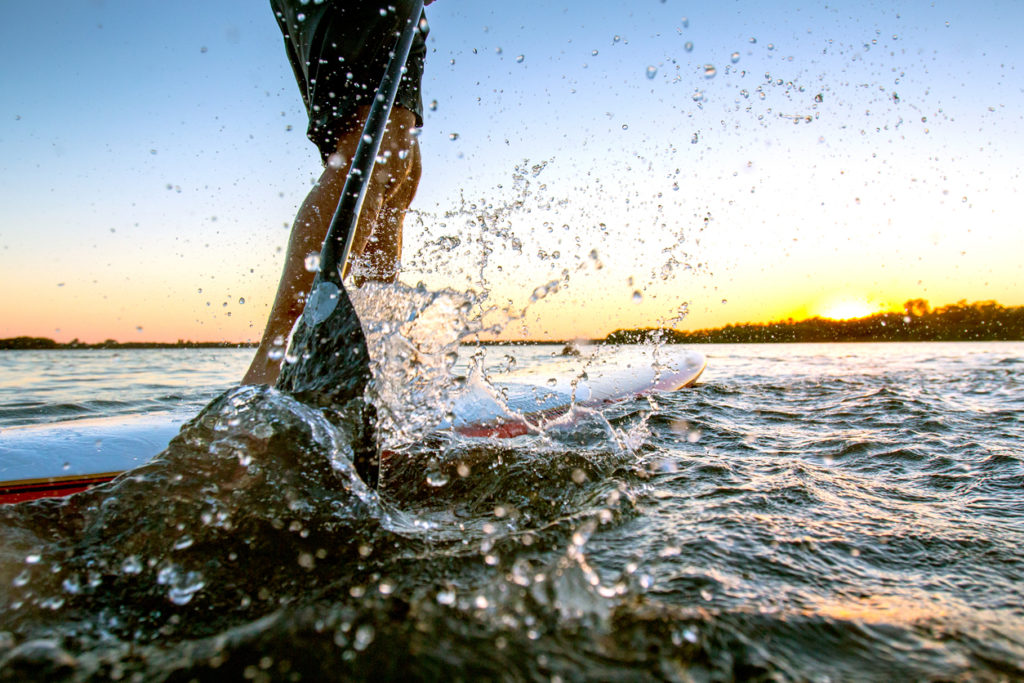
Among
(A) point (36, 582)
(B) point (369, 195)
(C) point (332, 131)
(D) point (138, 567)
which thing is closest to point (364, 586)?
(D) point (138, 567)

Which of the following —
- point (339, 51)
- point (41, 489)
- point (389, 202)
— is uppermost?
point (339, 51)

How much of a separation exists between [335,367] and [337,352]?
0.04 m

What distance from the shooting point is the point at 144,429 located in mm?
1813

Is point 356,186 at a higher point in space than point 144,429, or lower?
higher

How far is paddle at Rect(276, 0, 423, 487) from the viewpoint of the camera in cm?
123

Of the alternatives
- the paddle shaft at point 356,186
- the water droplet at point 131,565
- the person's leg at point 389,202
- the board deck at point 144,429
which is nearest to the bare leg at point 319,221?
the person's leg at point 389,202

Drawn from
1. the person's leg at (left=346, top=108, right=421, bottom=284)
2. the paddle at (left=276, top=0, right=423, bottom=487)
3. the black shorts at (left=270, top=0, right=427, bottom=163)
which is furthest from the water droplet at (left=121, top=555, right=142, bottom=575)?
the black shorts at (left=270, top=0, right=427, bottom=163)

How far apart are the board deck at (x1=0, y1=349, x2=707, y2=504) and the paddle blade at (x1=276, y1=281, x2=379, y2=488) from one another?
0.48 m

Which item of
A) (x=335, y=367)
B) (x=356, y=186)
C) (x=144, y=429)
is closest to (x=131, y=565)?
(x=335, y=367)

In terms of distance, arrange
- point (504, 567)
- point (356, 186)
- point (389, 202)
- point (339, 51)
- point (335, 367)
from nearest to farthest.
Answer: point (504, 567), point (335, 367), point (356, 186), point (339, 51), point (389, 202)

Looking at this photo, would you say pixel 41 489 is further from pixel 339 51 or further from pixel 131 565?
pixel 339 51

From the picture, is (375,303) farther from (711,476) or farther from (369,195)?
(711,476)

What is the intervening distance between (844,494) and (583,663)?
40.5 inches

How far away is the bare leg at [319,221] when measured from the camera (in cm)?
167
